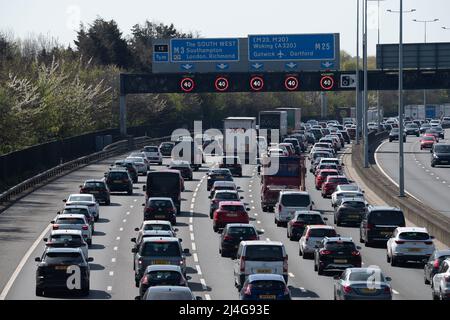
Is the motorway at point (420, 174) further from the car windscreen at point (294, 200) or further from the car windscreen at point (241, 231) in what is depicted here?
the car windscreen at point (241, 231)

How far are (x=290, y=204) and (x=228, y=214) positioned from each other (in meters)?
3.36

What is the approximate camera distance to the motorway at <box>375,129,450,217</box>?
69.6 m

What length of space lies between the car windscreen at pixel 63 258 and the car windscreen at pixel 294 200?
21.8 metres

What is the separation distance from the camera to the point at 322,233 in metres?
44.4

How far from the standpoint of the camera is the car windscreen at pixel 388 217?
47.9 meters

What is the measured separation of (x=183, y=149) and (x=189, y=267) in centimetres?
5517

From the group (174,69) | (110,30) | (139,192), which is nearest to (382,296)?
(139,192)

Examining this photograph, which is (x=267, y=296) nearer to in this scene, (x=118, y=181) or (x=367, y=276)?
(x=367, y=276)

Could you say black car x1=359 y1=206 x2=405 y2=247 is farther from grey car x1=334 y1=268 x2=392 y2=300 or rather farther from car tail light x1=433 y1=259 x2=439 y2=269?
grey car x1=334 y1=268 x2=392 y2=300

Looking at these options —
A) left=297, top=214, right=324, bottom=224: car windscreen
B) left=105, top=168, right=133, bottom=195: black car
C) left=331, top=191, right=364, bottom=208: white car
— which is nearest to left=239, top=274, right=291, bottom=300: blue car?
left=297, top=214, right=324, bottom=224: car windscreen

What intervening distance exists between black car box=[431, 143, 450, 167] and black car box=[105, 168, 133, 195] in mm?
31558

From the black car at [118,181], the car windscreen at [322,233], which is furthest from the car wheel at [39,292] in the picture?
the black car at [118,181]
